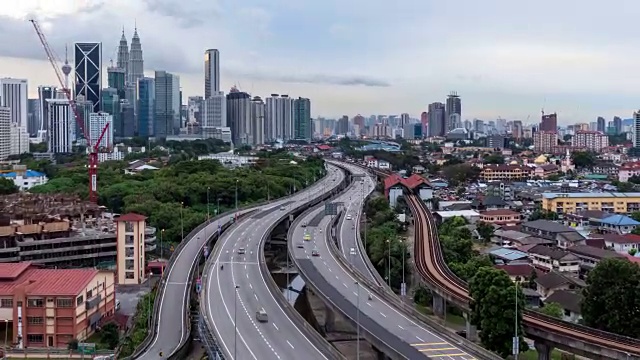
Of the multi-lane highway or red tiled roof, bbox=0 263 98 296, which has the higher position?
red tiled roof, bbox=0 263 98 296

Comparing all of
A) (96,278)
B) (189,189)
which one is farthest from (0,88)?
(96,278)

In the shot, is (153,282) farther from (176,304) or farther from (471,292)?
(471,292)

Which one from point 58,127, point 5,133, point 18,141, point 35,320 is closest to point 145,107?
point 58,127

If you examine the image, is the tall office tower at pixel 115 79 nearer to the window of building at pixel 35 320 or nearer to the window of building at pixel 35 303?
the window of building at pixel 35 303

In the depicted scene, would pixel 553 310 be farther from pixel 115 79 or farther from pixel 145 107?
pixel 115 79

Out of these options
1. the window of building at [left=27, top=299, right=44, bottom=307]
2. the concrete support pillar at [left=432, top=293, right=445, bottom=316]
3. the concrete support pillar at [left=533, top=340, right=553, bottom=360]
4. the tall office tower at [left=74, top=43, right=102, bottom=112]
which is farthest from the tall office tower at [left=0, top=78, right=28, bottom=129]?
the concrete support pillar at [left=533, top=340, right=553, bottom=360]

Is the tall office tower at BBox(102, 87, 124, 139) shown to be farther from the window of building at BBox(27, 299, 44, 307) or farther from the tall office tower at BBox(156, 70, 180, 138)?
the window of building at BBox(27, 299, 44, 307)

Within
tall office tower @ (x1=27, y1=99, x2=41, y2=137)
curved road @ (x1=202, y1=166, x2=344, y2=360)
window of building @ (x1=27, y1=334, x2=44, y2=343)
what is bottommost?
window of building @ (x1=27, y1=334, x2=44, y2=343)
